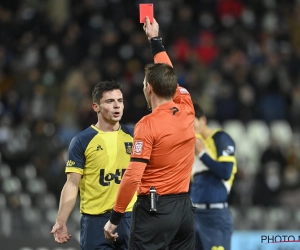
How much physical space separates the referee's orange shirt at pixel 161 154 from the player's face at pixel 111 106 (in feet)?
2.99

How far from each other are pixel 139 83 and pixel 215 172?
293 inches

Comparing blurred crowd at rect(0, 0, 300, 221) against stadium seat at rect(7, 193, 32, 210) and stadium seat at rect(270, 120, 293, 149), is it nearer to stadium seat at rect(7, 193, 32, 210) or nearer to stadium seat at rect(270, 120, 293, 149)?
stadium seat at rect(270, 120, 293, 149)

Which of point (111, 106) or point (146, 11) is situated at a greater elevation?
point (146, 11)

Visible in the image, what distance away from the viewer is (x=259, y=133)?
1475cm

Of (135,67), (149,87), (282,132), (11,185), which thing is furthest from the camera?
(135,67)

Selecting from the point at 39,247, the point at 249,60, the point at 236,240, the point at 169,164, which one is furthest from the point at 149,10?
the point at 249,60

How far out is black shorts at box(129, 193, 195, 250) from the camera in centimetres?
585

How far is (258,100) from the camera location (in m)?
15.6

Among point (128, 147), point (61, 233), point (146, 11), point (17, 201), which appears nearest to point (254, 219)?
point (17, 201)

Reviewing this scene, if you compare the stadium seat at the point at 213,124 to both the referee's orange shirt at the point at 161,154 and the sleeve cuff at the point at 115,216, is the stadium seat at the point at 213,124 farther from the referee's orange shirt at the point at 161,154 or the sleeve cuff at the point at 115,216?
the sleeve cuff at the point at 115,216

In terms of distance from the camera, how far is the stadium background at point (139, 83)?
44.9 feet

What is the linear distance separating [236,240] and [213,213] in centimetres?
271

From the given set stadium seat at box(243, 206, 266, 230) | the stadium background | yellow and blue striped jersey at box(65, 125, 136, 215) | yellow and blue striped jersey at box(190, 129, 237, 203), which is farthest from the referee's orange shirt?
stadium seat at box(243, 206, 266, 230)

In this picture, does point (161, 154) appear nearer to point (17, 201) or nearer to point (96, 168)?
point (96, 168)
